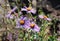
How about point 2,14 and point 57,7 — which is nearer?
point 2,14

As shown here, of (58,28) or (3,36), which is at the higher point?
(3,36)

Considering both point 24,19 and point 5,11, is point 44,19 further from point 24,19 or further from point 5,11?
point 5,11

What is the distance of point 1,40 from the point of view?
2465mm

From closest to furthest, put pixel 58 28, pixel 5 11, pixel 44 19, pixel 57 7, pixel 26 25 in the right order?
pixel 26 25 → pixel 44 19 → pixel 5 11 → pixel 58 28 → pixel 57 7

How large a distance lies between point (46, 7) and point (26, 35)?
138 cm

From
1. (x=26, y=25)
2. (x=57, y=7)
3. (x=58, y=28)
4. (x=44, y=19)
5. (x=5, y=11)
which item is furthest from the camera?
(x=57, y=7)

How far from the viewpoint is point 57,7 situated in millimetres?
3537

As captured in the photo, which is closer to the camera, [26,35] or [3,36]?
[26,35]

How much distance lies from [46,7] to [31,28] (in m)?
1.54

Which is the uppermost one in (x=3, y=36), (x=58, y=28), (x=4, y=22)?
(x=4, y=22)

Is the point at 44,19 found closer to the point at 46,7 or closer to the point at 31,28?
the point at 31,28

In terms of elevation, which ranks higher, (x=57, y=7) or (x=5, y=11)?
(x=5, y=11)

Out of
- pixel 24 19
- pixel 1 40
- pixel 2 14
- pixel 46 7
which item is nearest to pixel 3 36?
pixel 1 40

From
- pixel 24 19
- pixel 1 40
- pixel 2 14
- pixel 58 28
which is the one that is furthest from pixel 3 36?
pixel 58 28
